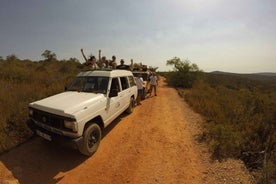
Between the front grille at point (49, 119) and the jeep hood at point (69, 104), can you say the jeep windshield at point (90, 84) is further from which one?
the front grille at point (49, 119)

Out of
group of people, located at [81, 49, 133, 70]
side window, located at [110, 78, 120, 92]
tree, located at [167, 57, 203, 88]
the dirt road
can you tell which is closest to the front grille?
the dirt road

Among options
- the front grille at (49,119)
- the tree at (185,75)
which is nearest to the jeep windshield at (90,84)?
the front grille at (49,119)

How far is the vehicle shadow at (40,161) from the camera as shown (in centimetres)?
329

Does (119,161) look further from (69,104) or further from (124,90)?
(124,90)

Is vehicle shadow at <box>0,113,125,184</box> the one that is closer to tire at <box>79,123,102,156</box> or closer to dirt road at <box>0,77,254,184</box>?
dirt road at <box>0,77,254,184</box>

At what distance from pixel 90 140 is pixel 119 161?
96 centimetres

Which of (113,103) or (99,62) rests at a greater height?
(99,62)

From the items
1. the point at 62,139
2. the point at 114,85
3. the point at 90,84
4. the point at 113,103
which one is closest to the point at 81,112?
the point at 62,139

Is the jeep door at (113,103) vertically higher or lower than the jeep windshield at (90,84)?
lower

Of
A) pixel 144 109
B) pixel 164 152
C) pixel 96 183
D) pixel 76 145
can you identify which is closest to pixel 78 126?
pixel 76 145

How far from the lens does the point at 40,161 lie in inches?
149

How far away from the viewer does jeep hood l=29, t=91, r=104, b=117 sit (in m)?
3.49

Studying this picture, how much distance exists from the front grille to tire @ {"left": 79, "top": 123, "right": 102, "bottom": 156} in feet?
1.67

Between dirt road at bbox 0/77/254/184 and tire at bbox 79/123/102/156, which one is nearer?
dirt road at bbox 0/77/254/184
